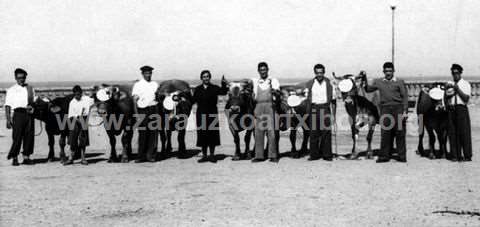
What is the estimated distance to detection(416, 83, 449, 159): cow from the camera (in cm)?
1080

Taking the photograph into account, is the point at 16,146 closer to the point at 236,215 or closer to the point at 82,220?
the point at 82,220

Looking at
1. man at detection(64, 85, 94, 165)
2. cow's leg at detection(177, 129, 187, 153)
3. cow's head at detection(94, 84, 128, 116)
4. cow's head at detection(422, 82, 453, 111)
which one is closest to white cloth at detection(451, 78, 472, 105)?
cow's head at detection(422, 82, 453, 111)

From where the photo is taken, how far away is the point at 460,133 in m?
10.3

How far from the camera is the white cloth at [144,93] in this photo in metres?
10.8

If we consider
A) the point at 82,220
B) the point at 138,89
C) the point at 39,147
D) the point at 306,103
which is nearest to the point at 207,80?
the point at 138,89

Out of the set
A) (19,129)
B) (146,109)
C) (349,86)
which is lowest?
(19,129)

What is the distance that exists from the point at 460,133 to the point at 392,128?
131 cm

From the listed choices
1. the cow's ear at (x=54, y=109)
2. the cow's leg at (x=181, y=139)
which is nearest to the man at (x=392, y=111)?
the cow's leg at (x=181, y=139)

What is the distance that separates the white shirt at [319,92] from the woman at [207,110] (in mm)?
1836

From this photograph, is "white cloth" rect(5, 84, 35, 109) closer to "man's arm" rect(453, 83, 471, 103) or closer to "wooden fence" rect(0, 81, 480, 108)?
"man's arm" rect(453, 83, 471, 103)

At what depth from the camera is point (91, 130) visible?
19109 mm

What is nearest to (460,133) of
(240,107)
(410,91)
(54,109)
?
Answer: (240,107)

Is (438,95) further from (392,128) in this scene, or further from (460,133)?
(392,128)

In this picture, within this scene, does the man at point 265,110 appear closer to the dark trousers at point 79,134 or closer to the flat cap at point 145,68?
the flat cap at point 145,68
